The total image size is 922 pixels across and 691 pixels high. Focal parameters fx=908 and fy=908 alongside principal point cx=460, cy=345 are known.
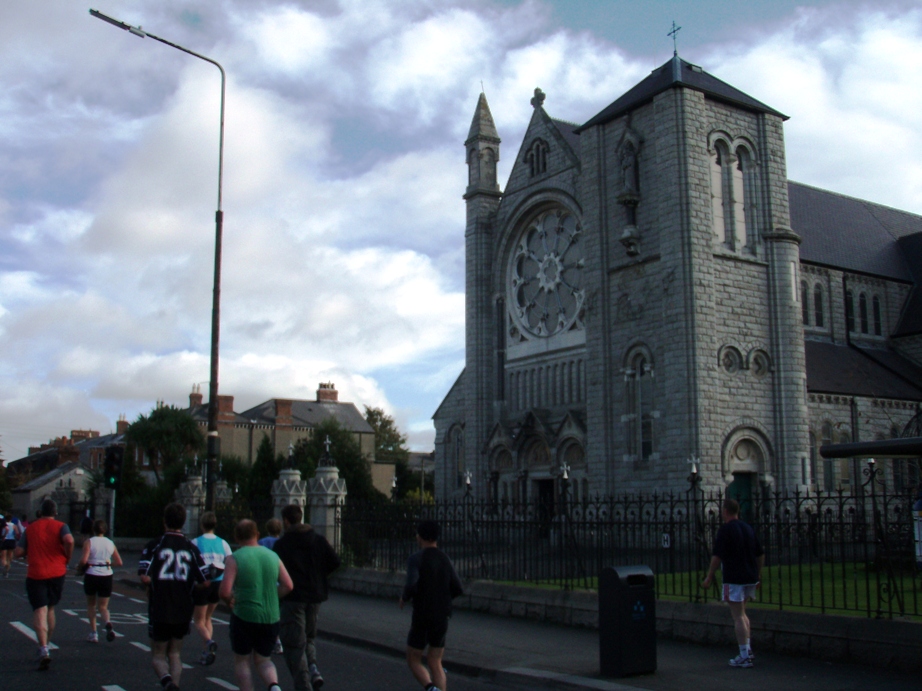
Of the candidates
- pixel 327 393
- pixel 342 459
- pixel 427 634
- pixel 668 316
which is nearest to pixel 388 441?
pixel 327 393

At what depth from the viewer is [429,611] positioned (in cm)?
790

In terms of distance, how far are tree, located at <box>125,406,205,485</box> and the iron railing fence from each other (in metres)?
32.9

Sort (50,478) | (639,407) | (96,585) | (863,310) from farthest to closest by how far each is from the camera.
Result: (50,478) → (863,310) → (639,407) → (96,585)

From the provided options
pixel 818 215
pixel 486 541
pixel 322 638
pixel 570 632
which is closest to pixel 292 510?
pixel 322 638

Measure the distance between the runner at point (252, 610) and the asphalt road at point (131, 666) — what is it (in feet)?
5.45

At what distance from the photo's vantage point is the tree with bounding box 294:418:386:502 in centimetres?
5184

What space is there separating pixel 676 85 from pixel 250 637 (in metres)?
28.6

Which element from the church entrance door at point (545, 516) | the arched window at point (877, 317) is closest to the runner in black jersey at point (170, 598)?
the church entrance door at point (545, 516)

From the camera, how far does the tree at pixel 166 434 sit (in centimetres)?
4994

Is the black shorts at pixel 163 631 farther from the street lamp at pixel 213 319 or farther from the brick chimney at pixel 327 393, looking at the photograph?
the brick chimney at pixel 327 393

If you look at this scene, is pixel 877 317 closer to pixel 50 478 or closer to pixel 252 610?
pixel 252 610

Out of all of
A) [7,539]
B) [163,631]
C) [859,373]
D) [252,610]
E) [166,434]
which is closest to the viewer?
[252,610]

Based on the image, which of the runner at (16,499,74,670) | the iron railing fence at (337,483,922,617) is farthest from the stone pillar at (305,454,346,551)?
the runner at (16,499,74,670)

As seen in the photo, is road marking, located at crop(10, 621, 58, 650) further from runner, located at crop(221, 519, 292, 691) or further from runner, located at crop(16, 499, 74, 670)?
runner, located at crop(221, 519, 292, 691)
